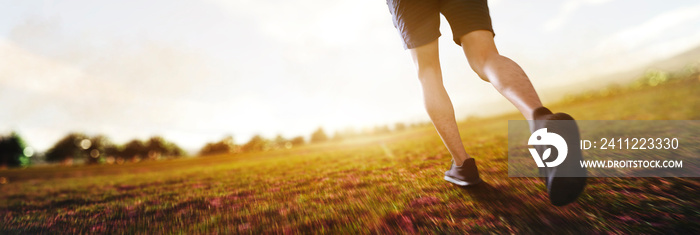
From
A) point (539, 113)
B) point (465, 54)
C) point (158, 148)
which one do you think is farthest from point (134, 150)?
point (539, 113)

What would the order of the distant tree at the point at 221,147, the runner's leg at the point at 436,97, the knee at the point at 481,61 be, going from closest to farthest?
the knee at the point at 481,61, the runner's leg at the point at 436,97, the distant tree at the point at 221,147

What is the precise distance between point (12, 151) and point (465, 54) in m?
61.6

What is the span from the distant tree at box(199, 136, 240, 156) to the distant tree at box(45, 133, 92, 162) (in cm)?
2450

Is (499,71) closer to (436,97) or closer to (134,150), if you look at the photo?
(436,97)

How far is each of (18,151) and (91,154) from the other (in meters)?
11.0

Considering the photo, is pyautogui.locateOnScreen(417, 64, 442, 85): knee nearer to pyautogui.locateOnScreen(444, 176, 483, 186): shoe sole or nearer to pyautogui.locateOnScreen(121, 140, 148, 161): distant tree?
pyautogui.locateOnScreen(444, 176, 483, 186): shoe sole

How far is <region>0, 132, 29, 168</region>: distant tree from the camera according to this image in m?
39.5

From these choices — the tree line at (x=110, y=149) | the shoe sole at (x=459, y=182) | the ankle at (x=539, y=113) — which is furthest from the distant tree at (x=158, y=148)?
the ankle at (x=539, y=113)

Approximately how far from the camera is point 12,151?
40.3 meters

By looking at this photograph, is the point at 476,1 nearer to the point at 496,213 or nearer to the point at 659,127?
the point at 496,213

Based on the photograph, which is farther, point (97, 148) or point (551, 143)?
point (97, 148)

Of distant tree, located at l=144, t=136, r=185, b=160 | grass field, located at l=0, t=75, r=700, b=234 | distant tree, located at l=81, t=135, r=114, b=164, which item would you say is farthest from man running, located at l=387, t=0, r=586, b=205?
distant tree, located at l=81, t=135, r=114, b=164

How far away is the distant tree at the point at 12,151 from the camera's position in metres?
39.5

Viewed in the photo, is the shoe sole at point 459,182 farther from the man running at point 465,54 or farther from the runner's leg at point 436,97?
the runner's leg at point 436,97
